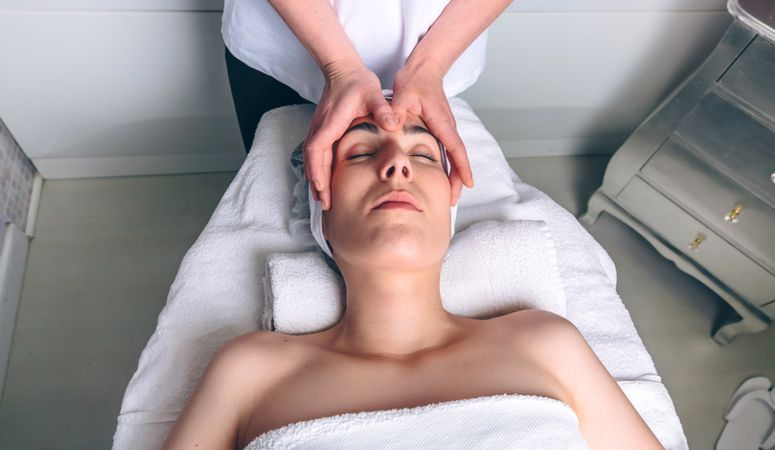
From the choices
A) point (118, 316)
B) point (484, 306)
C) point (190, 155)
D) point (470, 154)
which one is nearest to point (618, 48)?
point (470, 154)

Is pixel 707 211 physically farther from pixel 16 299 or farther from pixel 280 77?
pixel 16 299

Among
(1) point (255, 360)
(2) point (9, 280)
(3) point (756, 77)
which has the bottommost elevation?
A: (2) point (9, 280)

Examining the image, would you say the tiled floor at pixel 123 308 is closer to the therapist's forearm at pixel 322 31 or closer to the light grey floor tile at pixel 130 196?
the light grey floor tile at pixel 130 196

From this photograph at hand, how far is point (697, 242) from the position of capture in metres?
1.56

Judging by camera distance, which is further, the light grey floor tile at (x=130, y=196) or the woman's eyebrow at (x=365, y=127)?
the light grey floor tile at (x=130, y=196)

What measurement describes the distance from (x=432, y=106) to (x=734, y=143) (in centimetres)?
83

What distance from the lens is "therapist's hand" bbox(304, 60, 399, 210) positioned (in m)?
0.93

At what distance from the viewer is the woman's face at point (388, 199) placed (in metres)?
0.89

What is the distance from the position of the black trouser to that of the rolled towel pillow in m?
0.43

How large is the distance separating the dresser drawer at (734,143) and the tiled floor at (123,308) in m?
0.50

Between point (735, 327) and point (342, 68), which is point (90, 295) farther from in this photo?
point (735, 327)

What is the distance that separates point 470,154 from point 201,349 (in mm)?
699

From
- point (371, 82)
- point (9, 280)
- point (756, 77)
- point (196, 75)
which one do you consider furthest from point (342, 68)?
point (9, 280)

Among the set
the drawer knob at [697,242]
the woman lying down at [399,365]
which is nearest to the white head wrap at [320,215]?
the woman lying down at [399,365]
